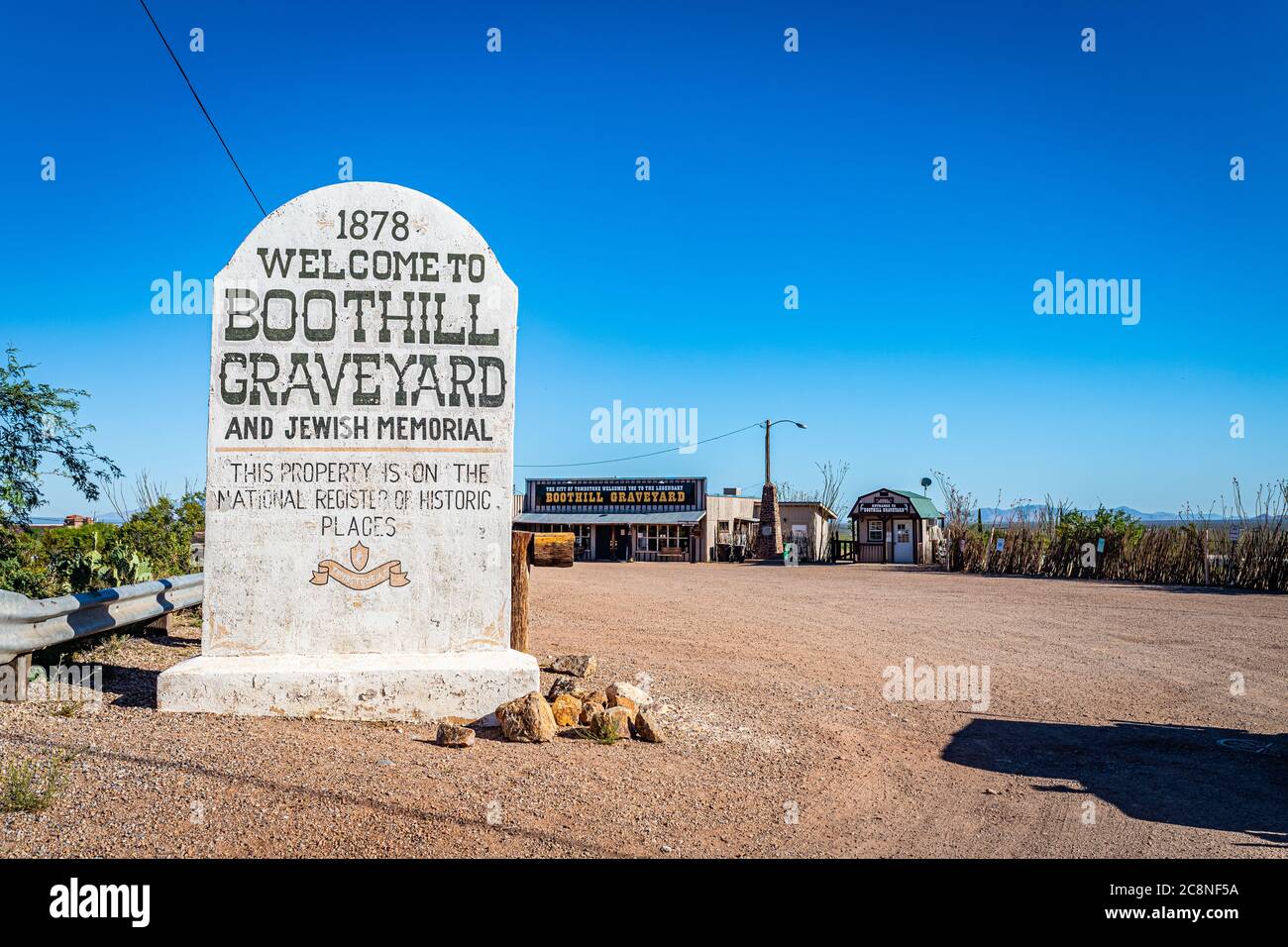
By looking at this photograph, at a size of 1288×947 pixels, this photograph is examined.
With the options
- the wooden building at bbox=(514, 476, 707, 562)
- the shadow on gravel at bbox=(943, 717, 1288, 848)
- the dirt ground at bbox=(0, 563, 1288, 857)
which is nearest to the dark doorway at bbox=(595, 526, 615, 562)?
the wooden building at bbox=(514, 476, 707, 562)

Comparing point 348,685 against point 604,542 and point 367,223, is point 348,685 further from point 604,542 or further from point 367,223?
point 604,542

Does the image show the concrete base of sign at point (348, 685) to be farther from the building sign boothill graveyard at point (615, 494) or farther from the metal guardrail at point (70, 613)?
the building sign boothill graveyard at point (615, 494)

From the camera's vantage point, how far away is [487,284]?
23.6 ft

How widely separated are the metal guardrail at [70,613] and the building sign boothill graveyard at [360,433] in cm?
91

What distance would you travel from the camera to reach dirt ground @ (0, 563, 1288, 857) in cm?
440

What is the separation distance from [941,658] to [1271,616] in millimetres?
9962

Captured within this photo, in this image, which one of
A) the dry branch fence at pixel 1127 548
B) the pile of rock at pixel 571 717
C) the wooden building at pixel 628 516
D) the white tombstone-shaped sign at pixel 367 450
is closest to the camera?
the pile of rock at pixel 571 717

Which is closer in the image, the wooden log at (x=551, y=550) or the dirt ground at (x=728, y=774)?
the dirt ground at (x=728, y=774)

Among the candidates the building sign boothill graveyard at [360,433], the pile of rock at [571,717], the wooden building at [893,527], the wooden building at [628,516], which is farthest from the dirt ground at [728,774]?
the wooden building at [628,516]

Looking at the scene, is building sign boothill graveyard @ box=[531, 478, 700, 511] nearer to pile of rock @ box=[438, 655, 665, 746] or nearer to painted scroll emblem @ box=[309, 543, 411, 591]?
pile of rock @ box=[438, 655, 665, 746]

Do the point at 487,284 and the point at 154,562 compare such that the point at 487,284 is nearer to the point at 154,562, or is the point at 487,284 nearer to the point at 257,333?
the point at 257,333

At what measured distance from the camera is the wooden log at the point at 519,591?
793 centimetres
